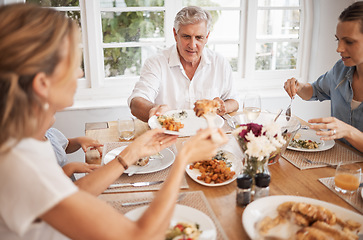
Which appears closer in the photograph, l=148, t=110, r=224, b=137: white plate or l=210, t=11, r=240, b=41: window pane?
l=148, t=110, r=224, b=137: white plate

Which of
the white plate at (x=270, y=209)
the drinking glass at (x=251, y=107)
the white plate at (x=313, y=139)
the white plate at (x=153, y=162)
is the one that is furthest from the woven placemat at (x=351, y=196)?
the white plate at (x=153, y=162)

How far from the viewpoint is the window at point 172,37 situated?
3.32 m

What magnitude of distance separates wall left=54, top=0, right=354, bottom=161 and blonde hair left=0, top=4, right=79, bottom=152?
2.42 m

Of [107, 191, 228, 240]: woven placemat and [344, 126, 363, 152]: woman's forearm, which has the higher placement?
[344, 126, 363, 152]: woman's forearm

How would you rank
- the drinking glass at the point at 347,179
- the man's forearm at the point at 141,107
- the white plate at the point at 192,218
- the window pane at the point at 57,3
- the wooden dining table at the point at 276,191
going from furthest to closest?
the window pane at the point at 57,3 < the man's forearm at the point at 141,107 < the drinking glass at the point at 347,179 < the wooden dining table at the point at 276,191 < the white plate at the point at 192,218

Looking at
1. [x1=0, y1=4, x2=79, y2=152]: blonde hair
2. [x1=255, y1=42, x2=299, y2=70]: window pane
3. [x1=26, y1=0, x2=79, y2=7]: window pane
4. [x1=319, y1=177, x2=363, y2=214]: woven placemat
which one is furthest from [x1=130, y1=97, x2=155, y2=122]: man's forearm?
[x1=255, y1=42, x2=299, y2=70]: window pane

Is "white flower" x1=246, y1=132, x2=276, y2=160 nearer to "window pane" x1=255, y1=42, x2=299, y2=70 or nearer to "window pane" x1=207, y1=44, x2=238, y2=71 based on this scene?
"window pane" x1=207, y1=44, x2=238, y2=71

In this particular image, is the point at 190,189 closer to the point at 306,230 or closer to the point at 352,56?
the point at 306,230

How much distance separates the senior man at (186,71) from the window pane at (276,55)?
Result: 1.36 m

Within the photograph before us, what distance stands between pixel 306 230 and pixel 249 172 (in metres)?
0.29

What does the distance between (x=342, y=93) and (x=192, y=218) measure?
153 cm

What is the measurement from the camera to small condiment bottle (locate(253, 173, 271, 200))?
1181 millimetres

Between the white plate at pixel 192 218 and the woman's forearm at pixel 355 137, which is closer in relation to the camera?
the white plate at pixel 192 218

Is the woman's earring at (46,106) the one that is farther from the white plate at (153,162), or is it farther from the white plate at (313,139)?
the white plate at (313,139)
